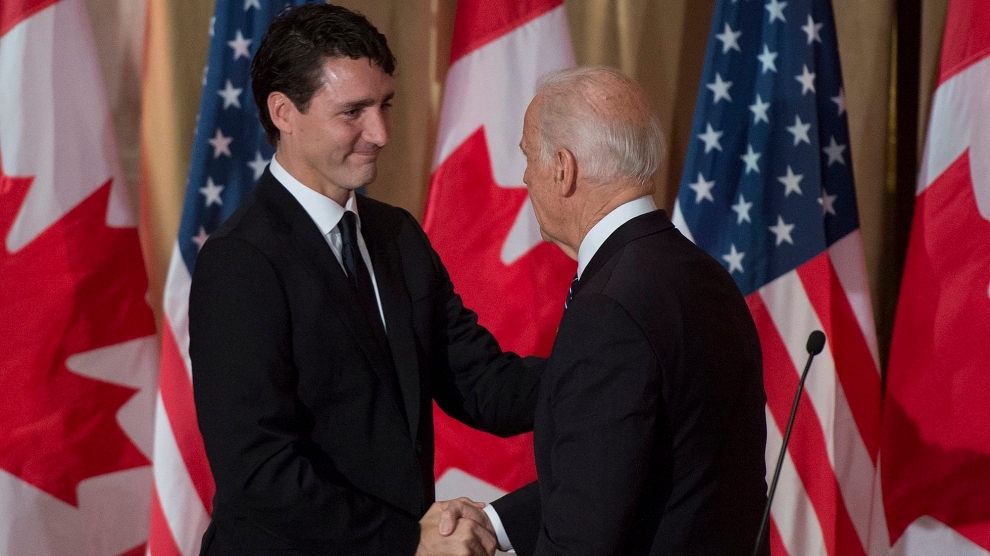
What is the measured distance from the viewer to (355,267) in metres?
1.93

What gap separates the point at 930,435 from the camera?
2.96m

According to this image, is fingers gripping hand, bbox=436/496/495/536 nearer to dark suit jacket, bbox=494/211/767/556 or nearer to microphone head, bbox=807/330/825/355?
dark suit jacket, bbox=494/211/767/556

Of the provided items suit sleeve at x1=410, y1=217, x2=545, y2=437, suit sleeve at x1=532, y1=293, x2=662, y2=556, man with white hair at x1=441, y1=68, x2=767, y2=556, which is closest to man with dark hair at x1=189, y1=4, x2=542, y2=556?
suit sleeve at x1=410, y1=217, x2=545, y2=437

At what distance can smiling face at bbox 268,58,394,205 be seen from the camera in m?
1.89

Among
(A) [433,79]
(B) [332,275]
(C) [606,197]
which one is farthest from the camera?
(A) [433,79]

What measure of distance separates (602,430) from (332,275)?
0.70 metres

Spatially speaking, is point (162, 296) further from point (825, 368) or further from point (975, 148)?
point (975, 148)

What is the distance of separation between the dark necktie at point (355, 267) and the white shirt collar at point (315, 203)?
0.09 ft

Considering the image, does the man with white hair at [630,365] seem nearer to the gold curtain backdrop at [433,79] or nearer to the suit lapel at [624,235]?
the suit lapel at [624,235]

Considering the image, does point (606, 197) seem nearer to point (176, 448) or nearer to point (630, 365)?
point (630, 365)

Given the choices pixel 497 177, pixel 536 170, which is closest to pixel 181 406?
pixel 497 177

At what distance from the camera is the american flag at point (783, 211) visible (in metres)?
2.99

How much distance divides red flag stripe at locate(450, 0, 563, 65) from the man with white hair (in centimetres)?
148

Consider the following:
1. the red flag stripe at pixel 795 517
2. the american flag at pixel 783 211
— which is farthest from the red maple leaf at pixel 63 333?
the red flag stripe at pixel 795 517
